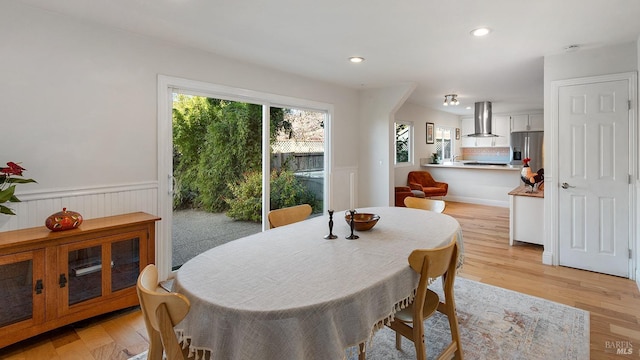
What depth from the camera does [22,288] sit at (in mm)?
2037

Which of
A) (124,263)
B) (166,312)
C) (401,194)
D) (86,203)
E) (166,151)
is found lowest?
(124,263)

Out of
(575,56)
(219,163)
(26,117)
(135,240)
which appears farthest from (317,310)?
(575,56)

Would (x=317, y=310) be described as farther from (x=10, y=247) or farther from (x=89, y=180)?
(x=89, y=180)

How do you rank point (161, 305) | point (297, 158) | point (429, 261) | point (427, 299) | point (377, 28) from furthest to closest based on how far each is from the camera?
1. point (297, 158)
2. point (377, 28)
3. point (427, 299)
4. point (429, 261)
5. point (161, 305)

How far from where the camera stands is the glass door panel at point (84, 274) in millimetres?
2229

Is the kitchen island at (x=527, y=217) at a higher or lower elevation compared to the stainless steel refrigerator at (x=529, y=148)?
lower

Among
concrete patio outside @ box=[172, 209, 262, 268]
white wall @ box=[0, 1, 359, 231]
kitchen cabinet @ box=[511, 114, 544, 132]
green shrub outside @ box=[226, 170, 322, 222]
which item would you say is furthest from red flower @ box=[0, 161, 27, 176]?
kitchen cabinet @ box=[511, 114, 544, 132]

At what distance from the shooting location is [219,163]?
11.8 feet

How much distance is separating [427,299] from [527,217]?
319 centimetres

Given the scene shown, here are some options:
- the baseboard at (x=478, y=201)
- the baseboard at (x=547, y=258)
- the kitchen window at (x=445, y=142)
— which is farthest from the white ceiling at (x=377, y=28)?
the kitchen window at (x=445, y=142)

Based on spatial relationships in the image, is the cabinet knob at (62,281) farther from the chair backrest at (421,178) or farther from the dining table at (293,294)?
the chair backrest at (421,178)

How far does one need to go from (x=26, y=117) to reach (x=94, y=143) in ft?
1.44

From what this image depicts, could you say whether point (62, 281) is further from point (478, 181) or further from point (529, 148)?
point (529, 148)

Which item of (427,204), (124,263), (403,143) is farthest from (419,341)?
(403,143)
